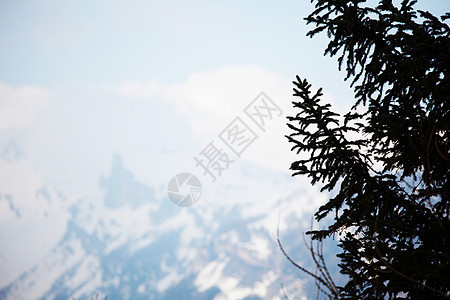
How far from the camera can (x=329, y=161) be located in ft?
11.5

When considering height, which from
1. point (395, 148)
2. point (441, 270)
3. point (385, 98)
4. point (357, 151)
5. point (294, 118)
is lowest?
point (441, 270)

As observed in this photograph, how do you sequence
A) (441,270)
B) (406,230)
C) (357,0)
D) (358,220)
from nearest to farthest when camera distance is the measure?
(441,270) → (406,230) → (358,220) → (357,0)

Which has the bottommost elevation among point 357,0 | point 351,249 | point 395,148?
point 351,249

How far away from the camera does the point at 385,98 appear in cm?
415

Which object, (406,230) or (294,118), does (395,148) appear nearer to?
(406,230)

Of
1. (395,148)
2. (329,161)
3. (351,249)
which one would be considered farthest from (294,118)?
(351,249)

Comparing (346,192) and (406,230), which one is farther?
(346,192)

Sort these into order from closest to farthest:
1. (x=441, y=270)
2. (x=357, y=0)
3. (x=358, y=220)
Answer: (x=441, y=270) < (x=358, y=220) < (x=357, y=0)

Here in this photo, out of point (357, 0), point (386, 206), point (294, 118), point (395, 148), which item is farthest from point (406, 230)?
point (357, 0)

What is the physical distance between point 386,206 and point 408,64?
1946mm

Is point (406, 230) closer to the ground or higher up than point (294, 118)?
closer to the ground

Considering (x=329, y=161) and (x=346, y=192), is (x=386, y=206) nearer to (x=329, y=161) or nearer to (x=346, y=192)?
(x=346, y=192)

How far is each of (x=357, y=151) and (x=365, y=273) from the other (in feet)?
5.59

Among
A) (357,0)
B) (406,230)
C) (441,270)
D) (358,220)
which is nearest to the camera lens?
(441,270)
